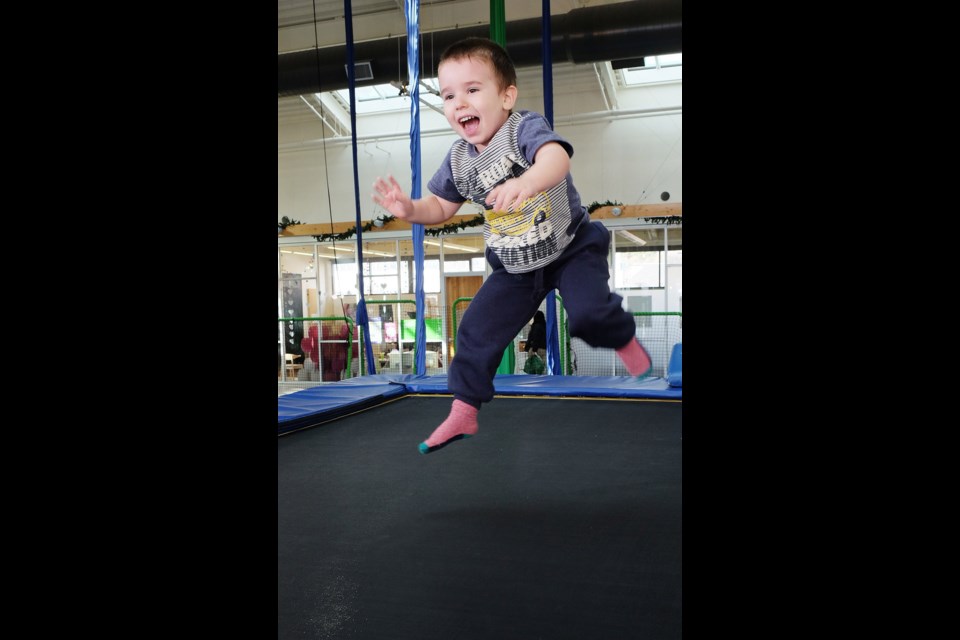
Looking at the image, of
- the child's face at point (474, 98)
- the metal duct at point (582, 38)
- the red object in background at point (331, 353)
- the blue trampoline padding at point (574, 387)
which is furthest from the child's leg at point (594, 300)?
the red object in background at point (331, 353)

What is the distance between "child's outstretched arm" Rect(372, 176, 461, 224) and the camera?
1154mm

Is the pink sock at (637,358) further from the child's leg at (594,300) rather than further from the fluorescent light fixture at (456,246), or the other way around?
the fluorescent light fixture at (456,246)

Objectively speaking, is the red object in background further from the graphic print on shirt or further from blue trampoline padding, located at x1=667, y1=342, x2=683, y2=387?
the graphic print on shirt

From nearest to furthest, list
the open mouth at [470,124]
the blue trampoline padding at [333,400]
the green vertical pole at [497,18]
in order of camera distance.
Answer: the open mouth at [470,124]
the green vertical pole at [497,18]
the blue trampoline padding at [333,400]

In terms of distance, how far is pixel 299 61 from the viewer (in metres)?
6.66

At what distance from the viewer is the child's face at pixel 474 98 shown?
43.6 inches

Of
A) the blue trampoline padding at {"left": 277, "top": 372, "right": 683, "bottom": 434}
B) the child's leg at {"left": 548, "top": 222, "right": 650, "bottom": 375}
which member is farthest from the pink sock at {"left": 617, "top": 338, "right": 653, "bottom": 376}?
the blue trampoline padding at {"left": 277, "top": 372, "right": 683, "bottom": 434}

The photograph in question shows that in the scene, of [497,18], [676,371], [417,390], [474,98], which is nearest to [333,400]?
[417,390]

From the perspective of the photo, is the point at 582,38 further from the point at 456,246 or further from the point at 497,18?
the point at 497,18

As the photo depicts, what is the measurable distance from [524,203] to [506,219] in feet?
0.15

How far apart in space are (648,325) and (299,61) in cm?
441

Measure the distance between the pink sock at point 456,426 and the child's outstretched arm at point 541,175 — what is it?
0.43 meters
